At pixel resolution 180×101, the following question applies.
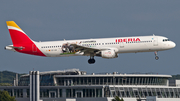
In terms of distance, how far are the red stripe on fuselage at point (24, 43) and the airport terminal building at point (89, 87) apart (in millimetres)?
20681

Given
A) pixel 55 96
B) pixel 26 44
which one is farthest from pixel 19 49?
pixel 55 96

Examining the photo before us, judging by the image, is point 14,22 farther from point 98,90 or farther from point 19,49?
point 98,90

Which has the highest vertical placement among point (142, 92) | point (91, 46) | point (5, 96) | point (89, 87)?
point (91, 46)

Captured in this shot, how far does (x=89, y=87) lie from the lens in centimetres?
11188

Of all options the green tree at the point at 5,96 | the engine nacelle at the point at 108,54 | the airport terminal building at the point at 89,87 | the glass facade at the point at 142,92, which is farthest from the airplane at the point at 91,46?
the green tree at the point at 5,96

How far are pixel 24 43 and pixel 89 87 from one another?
27410 millimetres

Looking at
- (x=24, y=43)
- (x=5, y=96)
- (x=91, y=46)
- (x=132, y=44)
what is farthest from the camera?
(x=5, y=96)

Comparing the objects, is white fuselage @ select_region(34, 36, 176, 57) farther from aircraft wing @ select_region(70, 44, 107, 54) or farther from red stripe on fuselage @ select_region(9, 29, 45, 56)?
red stripe on fuselage @ select_region(9, 29, 45, 56)

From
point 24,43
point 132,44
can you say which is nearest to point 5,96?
point 24,43

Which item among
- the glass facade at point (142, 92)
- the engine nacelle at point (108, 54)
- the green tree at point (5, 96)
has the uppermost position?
the engine nacelle at point (108, 54)

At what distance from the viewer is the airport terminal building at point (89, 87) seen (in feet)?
365

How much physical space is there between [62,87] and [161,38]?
127ft

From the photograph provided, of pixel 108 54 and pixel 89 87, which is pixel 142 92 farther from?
pixel 108 54

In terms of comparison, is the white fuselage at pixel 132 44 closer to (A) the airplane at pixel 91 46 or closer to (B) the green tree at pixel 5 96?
(A) the airplane at pixel 91 46
